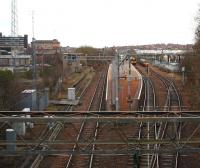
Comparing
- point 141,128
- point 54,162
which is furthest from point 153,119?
point 141,128

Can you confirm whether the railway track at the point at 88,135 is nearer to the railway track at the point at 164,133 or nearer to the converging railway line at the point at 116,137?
the converging railway line at the point at 116,137

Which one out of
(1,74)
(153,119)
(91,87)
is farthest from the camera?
(91,87)

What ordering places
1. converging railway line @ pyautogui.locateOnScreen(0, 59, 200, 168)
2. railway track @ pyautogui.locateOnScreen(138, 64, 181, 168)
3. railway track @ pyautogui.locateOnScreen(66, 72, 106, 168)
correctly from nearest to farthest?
converging railway line @ pyautogui.locateOnScreen(0, 59, 200, 168) < railway track @ pyautogui.locateOnScreen(138, 64, 181, 168) < railway track @ pyautogui.locateOnScreen(66, 72, 106, 168)

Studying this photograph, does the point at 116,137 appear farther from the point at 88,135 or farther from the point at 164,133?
the point at 164,133

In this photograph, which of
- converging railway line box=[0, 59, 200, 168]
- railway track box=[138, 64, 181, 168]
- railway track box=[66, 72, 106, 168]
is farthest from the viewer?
railway track box=[66, 72, 106, 168]

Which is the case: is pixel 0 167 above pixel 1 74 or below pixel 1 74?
below

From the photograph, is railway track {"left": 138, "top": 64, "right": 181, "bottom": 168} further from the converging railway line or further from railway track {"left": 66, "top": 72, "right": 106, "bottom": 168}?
railway track {"left": 66, "top": 72, "right": 106, "bottom": 168}

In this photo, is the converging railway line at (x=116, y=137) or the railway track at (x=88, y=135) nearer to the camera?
the converging railway line at (x=116, y=137)

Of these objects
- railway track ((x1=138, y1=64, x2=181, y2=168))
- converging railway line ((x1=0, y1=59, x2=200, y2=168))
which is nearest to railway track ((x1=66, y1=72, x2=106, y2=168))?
converging railway line ((x1=0, y1=59, x2=200, y2=168))

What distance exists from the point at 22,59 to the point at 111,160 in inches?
1648

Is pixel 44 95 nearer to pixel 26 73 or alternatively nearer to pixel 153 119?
pixel 26 73

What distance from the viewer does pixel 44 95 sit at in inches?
914

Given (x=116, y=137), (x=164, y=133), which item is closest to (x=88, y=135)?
(x=116, y=137)

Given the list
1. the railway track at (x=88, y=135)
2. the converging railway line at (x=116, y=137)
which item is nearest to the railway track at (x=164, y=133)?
the converging railway line at (x=116, y=137)
